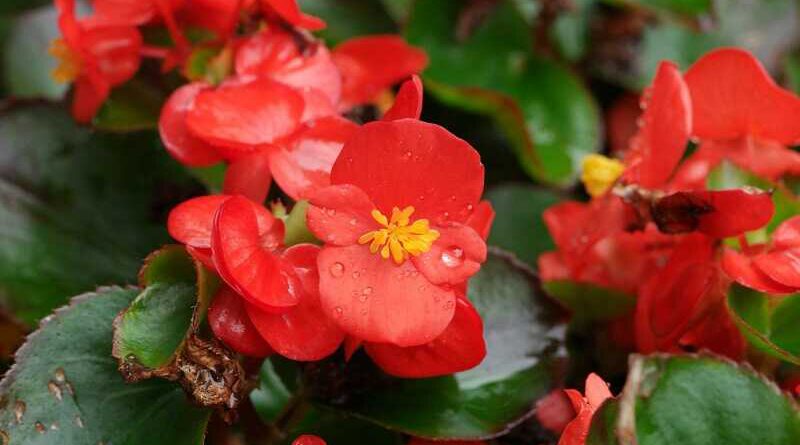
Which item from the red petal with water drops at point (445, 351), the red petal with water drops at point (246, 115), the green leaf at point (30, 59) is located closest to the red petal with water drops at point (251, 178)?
the red petal with water drops at point (246, 115)

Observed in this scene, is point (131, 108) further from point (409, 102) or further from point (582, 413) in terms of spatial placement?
point (582, 413)

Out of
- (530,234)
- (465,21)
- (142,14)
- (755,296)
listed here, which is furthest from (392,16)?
(755,296)

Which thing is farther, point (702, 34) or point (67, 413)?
point (702, 34)

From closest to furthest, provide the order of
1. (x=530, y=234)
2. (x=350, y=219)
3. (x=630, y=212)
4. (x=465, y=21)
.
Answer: (x=350, y=219) < (x=630, y=212) < (x=530, y=234) < (x=465, y=21)

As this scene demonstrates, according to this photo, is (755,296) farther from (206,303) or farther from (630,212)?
(206,303)

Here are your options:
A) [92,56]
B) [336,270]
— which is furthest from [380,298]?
[92,56]

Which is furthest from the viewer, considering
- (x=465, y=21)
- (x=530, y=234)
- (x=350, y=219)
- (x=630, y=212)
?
(x=465, y=21)

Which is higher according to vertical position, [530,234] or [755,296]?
[755,296]
